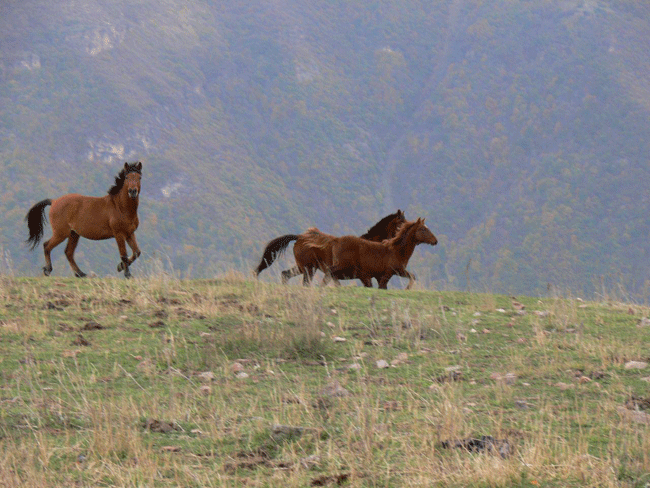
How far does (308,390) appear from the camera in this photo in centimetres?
693

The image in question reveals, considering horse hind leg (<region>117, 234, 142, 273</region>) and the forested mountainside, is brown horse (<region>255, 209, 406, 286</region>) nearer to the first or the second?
horse hind leg (<region>117, 234, 142, 273</region>)

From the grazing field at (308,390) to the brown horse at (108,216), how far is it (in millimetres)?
2673

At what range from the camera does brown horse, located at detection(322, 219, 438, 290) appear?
14.3m

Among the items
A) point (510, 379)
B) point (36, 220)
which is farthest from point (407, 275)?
point (510, 379)

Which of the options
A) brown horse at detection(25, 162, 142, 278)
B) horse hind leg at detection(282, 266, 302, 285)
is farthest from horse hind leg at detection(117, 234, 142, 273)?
horse hind leg at detection(282, 266, 302, 285)

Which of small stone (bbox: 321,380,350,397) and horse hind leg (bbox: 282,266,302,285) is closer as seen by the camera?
small stone (bbox: 321,380,350,397)

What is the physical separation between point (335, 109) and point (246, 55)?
23442 millimetres

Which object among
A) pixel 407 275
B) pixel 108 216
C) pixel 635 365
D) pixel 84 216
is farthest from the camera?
pixel 407 275

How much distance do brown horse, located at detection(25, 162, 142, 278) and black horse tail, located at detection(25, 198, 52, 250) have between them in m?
0.59

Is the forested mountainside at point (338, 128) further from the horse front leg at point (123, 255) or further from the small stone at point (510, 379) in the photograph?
the small stone at point (510, 379)

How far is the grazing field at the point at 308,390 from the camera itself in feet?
16.6

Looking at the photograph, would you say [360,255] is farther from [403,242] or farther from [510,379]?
[510,379]

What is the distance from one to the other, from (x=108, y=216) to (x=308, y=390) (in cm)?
791

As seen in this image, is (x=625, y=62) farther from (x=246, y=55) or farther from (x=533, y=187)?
(x=246, y=55)
